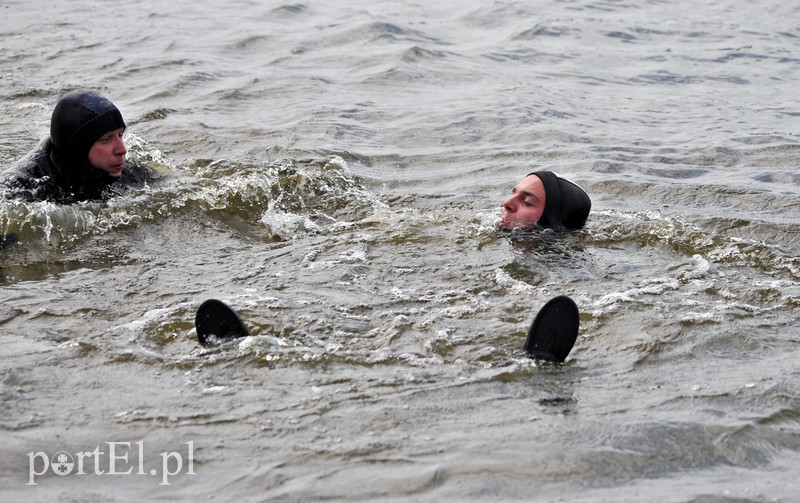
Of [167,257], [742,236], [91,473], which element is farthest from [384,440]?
[742,236]

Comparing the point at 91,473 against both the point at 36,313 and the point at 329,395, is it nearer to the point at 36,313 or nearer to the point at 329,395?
the point at 329,395

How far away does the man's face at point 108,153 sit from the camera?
26.8 feet

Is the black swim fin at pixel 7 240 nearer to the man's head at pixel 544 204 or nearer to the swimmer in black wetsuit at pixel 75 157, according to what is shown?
the swimmer in black wetsuit at pixel 75 157

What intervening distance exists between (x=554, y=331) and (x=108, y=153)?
14.9 ft

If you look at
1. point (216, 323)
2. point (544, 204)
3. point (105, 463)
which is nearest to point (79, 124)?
point (216, 323)

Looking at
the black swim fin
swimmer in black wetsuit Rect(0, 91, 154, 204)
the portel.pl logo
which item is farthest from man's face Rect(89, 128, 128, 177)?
the portel.pl logo

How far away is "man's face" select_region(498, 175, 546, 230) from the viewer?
7.86 metres

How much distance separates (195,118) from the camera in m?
11.4

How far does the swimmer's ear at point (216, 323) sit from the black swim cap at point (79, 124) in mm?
3206

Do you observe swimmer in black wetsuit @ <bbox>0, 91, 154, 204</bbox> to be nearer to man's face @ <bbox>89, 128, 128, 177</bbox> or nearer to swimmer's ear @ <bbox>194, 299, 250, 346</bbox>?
man's face @ <bbox>89, 128, 128, 177</bbox>

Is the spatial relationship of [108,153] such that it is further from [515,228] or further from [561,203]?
[561,203]

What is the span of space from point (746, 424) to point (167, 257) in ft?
14.4

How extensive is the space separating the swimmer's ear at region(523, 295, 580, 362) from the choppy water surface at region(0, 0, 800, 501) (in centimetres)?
10

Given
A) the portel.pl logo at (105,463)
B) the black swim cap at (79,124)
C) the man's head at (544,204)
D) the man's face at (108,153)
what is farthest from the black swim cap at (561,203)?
the portel.pl logo at (105,463)
